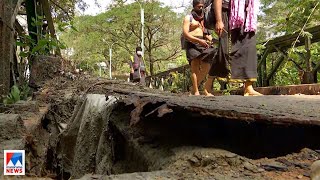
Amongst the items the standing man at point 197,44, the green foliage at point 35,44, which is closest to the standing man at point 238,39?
the standing man at point 197,44

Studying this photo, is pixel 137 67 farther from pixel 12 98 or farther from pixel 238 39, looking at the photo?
pixel 238 39

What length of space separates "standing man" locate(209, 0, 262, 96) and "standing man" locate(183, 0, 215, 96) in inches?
17.3

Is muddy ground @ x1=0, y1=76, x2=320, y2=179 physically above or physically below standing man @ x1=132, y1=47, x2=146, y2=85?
below

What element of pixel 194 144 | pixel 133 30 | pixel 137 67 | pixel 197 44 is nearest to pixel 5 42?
pixel 197 44

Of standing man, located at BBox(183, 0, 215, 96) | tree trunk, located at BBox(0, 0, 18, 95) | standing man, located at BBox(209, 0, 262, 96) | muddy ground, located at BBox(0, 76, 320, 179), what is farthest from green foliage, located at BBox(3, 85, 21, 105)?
standing man, located at BBox(209, 0, 262, 96)

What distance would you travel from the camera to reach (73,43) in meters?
36.9

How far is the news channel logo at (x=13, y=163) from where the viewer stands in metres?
2.48

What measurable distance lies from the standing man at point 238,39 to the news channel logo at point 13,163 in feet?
8.88

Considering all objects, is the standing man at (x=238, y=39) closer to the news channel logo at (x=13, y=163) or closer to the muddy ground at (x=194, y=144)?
the muddy ground at (x=194, y=144)

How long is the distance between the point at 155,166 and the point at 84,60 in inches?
1401

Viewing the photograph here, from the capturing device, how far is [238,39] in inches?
174

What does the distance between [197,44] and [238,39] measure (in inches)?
25.6

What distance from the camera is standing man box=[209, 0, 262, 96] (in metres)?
4.27

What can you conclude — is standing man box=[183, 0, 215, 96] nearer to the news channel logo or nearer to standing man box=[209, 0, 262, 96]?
standing man box=[209, 0, 262, 96]
